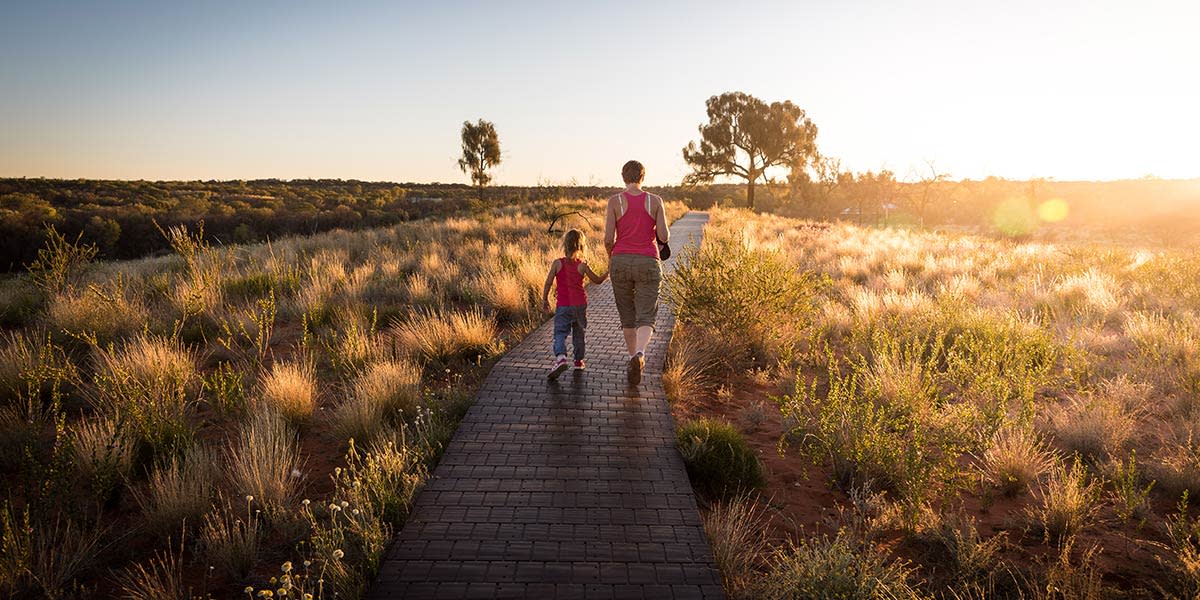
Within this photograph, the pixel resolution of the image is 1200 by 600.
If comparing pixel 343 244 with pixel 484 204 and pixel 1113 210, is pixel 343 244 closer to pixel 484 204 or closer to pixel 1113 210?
pixel 484 204

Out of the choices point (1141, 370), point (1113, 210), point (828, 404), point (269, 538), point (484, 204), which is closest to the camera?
point (269, 538)

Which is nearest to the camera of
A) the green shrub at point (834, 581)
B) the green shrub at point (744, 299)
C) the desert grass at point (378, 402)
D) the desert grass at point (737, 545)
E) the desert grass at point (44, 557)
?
the green shrub at point (834, 581)

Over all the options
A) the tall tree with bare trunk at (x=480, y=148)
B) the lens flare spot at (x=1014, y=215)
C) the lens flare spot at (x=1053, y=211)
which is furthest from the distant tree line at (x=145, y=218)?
the lens flare spot at (x=1053, y=211)

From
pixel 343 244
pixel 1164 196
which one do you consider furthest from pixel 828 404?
pixel 1164 196

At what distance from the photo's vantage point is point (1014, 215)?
4884cm

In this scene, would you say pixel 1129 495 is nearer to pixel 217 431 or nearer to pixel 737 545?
pixel 737 545

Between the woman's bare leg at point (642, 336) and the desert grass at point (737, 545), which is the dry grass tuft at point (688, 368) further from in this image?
the desert grass at point (737, 545)

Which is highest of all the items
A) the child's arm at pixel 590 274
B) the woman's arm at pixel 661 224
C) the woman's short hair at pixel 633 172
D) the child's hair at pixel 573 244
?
the woman's short hair at pixel 633 172

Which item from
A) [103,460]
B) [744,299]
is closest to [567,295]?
[744,299]

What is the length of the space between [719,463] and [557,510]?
1.34 m

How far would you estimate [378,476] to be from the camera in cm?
347

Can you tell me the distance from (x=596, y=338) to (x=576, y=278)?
2.04 meters

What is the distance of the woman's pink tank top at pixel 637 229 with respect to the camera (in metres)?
5.46

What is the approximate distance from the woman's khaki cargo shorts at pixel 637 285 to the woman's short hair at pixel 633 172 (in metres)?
0.75
